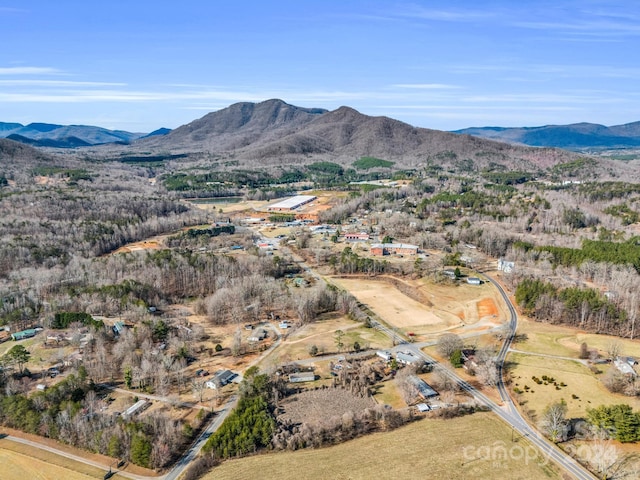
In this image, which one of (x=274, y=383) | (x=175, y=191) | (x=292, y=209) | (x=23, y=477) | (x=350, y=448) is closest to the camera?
(x=23, y=477)

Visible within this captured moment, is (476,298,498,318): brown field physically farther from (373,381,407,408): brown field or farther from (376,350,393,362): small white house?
(373,381,407,408): brown field

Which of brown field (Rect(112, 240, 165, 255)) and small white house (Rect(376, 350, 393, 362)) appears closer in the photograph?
small white house (Rect(376, 350, 393, 362))

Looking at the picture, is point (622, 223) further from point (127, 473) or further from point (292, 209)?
point (127, 473)

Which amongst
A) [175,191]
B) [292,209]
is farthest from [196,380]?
[175,191]

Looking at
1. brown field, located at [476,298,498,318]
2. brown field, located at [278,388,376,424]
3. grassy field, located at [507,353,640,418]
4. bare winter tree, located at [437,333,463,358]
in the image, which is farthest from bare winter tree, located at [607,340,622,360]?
brown field, located at [278,388,376,424]

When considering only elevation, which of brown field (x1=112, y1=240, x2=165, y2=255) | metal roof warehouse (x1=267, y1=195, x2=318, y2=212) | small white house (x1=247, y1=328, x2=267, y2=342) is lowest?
small white house (x1=247, y1=328, x2=267, y2=342)

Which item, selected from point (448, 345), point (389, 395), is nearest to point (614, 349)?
point (448, 345)

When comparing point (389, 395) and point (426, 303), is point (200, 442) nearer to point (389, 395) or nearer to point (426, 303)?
point (389, 395)

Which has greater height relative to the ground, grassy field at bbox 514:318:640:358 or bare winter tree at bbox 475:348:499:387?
bare winter tree at bbox 475:348:499:387
